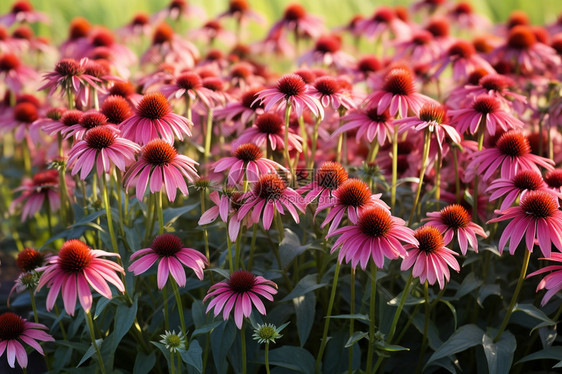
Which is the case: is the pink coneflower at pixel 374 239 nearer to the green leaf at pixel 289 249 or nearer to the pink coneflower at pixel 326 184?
the pink coneflower at pixel 326 184

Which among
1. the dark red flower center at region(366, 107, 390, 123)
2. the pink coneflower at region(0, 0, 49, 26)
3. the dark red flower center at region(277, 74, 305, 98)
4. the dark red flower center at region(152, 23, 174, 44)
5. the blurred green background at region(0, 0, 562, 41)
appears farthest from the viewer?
the blurred green background at region(0, 0, 562, 41)

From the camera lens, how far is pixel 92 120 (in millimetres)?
2119

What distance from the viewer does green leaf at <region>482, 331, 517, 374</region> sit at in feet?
6.32

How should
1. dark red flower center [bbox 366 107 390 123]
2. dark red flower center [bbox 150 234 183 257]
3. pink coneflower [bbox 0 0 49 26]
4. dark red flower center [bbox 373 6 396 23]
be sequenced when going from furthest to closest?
pink coneflower [bbox 0 0 49 26] → dark red flower center [bbox 373 6 396 23] → dark red flower center [bbox 366 107 390 123] → dark red flower center [bbox 150 234 183 257]

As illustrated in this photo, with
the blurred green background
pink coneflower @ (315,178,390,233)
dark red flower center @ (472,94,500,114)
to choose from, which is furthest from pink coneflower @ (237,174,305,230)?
the blurred green background

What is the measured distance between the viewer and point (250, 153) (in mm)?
2092

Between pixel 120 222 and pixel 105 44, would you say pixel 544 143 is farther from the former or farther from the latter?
pixel 105 44

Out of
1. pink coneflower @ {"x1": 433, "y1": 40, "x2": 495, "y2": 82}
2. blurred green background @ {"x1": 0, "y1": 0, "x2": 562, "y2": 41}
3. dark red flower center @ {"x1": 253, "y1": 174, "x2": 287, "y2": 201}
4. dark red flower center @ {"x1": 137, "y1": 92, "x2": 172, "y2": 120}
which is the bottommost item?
blurred green background @ {"x1": 0, "y1": 0, "x2": 562, "y2": 41}

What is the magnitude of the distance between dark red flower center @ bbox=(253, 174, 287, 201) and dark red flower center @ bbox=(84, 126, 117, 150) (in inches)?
20.1

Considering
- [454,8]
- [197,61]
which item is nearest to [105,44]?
[197,61]

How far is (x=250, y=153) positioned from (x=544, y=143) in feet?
5.94

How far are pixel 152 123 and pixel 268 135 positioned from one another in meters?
0.52

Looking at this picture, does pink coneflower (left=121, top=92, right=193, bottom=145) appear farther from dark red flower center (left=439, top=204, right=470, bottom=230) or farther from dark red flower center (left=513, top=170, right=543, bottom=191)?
dark red flower center (left=513, top=170, right=543, bottom=191)

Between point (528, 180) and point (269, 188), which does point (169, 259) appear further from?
point (528, 180)
